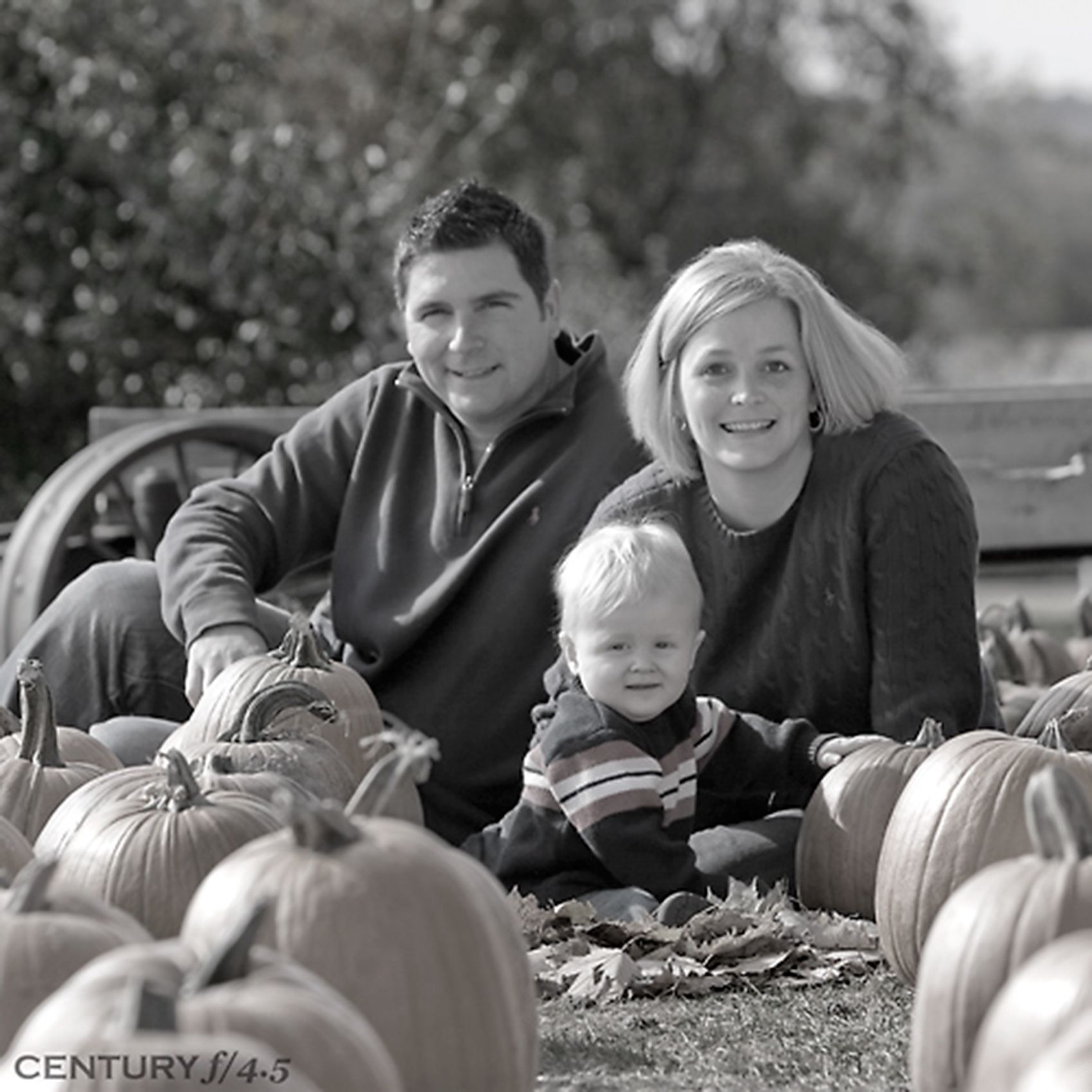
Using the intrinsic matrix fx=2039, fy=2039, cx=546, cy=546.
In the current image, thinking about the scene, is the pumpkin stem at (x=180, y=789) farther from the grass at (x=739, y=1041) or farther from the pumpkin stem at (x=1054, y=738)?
the pumpkin stem at (x=1054, y=738)

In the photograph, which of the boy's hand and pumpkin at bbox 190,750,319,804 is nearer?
pumpkin at bbox 190,750,319,804

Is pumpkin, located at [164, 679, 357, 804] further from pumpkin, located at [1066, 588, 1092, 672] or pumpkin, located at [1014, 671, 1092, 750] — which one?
pumpkin, located at [1066, 588, 1092, 672]

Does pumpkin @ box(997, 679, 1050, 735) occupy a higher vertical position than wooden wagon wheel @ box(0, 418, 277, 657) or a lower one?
lower

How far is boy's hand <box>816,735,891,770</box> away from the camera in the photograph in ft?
12.2

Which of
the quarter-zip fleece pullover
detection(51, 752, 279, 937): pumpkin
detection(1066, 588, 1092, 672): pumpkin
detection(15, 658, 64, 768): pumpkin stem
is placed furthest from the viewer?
detection(1066, 588, 1092, 672): pumpkin

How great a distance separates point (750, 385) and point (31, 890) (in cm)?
215

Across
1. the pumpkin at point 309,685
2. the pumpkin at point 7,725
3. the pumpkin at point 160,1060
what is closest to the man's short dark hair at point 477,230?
the pumpkin at point 309,685

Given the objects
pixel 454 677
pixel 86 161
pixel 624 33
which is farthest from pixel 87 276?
pixel 624 33

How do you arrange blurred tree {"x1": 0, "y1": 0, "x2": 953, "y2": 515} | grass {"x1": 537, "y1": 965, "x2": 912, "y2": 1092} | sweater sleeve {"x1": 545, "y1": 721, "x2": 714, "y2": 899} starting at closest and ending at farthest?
grass {"x1": 537, "y1": 965, "x2": 912, "y2": 1092} → sweater sleeve {"x1": 545, "y1": 721, "x2": 714, "y2": 899} → blurred tree {"x1": 0, "y1": 0, "x2": 953, "y2": 515}

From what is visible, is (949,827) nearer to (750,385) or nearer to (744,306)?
(750,385)

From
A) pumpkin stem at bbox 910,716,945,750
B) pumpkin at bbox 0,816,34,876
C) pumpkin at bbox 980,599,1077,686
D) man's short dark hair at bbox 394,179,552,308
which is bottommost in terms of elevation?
pumpkin at bbox 980,599,1077,686

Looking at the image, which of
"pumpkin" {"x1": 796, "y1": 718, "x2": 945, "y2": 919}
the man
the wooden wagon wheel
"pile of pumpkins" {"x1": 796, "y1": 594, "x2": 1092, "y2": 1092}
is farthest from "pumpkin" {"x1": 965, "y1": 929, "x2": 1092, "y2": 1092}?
the wooden wagon wheel

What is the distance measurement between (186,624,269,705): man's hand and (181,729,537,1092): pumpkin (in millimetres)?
1986

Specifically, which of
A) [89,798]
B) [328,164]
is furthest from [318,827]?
[328,164]
